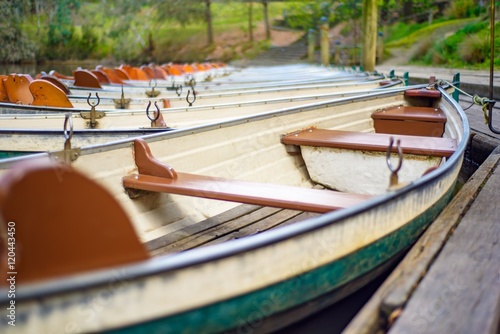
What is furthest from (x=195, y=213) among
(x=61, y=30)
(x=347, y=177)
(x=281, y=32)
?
(x=61, y=30)

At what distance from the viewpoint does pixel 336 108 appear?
4.54 meters

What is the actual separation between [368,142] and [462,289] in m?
1.75

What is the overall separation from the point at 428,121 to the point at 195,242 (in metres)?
2.64

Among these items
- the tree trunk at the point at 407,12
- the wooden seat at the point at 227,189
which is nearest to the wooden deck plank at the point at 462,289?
the wooden seat at the point at 227,189

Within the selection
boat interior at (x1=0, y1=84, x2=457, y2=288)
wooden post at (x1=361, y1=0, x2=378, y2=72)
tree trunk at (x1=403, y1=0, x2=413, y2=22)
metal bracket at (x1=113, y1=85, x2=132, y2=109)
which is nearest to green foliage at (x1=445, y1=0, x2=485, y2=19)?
tree trunk at (x1=403, y1=0, x2=413, y2=22)

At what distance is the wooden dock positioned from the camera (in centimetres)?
185

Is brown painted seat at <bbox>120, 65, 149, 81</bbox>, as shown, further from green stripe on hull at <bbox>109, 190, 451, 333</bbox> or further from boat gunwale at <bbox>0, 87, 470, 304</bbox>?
boat gunwale at <bbox>0, 87, 470, 304</bbox>

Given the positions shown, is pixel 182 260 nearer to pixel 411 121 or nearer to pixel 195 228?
pixel 195 228

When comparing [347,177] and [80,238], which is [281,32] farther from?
[80,238]

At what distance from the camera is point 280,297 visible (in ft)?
6.36

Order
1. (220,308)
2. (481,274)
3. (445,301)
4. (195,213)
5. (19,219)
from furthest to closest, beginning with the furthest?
(195,213), (481,274), (445,301), (220,308), (19,219)

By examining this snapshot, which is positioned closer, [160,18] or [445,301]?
[445,301]

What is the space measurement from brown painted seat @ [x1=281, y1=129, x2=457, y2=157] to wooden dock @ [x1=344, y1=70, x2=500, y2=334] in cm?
48

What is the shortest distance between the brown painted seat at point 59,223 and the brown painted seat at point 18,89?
5.02 m
